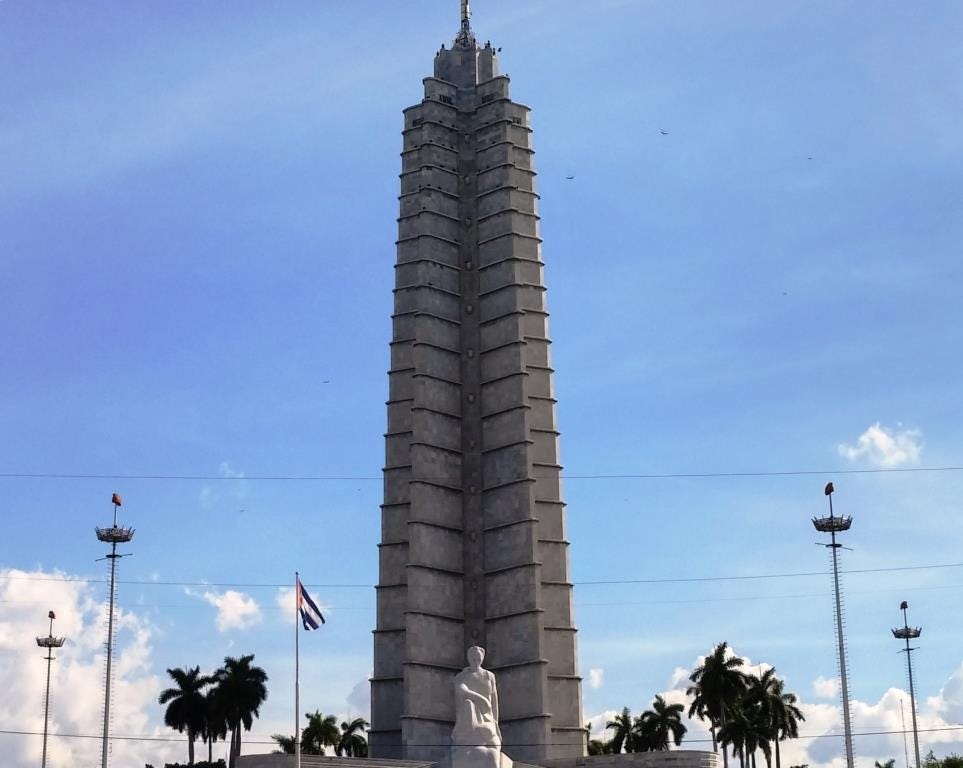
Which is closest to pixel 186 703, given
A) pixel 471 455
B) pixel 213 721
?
pixel 213 721

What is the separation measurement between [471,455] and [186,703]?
74.1 ft

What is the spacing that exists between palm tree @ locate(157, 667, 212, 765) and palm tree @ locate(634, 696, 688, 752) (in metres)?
29.6

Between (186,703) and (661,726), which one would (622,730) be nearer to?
(661,726)

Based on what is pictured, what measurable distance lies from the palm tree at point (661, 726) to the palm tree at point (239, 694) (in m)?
26.9

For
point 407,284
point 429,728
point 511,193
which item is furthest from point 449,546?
point 511,193

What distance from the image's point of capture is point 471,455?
6869cm

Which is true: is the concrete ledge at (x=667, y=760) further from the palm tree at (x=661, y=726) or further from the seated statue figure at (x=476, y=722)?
the palm tree at (x=661, y=726)

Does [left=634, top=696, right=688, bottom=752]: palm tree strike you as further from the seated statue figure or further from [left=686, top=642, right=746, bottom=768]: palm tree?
the seated statue figure

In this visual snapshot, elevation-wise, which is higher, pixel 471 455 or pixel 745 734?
pixel 471 455

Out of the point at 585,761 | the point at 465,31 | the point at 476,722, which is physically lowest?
the point at 585,761

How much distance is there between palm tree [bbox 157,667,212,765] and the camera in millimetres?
74938

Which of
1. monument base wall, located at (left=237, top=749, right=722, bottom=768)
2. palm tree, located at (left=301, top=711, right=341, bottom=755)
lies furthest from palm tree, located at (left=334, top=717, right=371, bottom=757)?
monument base wall, located at (left=237, top=749, right=722, bottom=768)

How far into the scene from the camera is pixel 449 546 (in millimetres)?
66500

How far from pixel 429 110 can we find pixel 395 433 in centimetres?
1895
